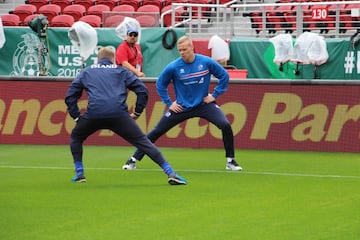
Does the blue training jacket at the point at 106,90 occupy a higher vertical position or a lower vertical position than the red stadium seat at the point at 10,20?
higher

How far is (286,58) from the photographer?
26094mm

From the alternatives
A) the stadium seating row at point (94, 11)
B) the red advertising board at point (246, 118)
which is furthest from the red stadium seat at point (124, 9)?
the red advertising board at point (246, 118)

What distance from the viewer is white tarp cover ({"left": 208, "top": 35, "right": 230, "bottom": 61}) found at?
2652 cm

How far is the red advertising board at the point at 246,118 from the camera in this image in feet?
61.2

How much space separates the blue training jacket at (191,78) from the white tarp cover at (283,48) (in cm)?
1060

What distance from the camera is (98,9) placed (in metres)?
30.9

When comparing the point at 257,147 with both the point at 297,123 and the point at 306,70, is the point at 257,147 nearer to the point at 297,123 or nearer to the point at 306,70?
the point at 297,123

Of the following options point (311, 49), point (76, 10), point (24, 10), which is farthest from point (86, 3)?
point (311, 49)

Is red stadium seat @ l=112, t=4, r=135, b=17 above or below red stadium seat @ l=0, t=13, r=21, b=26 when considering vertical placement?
above

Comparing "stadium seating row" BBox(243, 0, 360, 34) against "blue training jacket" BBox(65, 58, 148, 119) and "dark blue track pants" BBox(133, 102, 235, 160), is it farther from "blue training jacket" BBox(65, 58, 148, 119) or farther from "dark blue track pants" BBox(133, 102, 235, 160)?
"blue training jacket" BBox(65, 58, 148, 119)

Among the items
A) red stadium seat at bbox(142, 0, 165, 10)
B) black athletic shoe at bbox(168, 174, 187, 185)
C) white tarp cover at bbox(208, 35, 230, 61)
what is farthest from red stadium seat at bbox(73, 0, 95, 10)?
black athletic shoe at bbox(168, 174, 187, 185)

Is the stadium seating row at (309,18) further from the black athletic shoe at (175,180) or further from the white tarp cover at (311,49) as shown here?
the black athletic shoe at (175,180)

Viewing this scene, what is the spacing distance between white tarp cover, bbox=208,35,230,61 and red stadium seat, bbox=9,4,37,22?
711 cm

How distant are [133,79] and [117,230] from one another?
404cm
